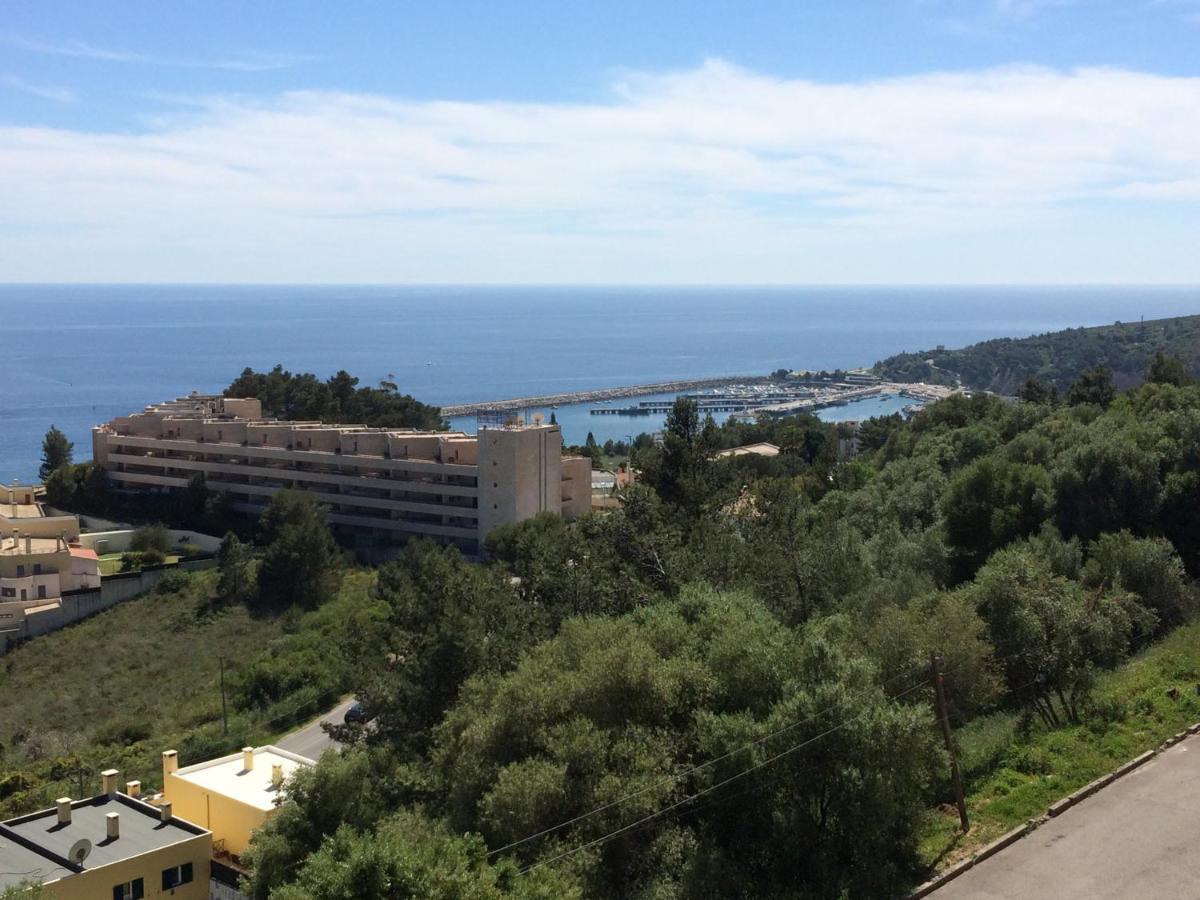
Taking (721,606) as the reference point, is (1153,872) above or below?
below

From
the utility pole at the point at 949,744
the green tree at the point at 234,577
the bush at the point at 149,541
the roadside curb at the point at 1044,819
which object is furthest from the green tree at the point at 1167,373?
the bush at the point at 149,541

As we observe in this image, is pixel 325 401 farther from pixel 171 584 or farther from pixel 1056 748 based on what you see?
pixel 1056 748

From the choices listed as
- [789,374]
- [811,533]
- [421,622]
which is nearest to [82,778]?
[421,622]

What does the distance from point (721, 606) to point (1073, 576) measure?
698 centimetres

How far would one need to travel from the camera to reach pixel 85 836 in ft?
47.8

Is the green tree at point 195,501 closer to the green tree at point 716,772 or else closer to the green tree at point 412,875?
the green tree at point 716,772

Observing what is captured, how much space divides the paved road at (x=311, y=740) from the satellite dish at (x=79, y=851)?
836 cm

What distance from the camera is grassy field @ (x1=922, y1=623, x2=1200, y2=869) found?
1112 centimetres

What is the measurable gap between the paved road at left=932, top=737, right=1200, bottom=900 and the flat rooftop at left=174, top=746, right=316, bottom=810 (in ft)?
29.7

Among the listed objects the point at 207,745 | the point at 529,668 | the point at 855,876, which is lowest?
the point at 207,745

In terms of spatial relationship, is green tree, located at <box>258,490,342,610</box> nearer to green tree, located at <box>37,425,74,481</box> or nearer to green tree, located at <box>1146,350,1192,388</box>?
green tree, located at <box>37,425,74,481</box>

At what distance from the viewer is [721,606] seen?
14.4 m

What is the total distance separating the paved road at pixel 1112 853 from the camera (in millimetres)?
9656

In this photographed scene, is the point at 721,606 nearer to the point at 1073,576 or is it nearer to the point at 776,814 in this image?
the point at 776,814
